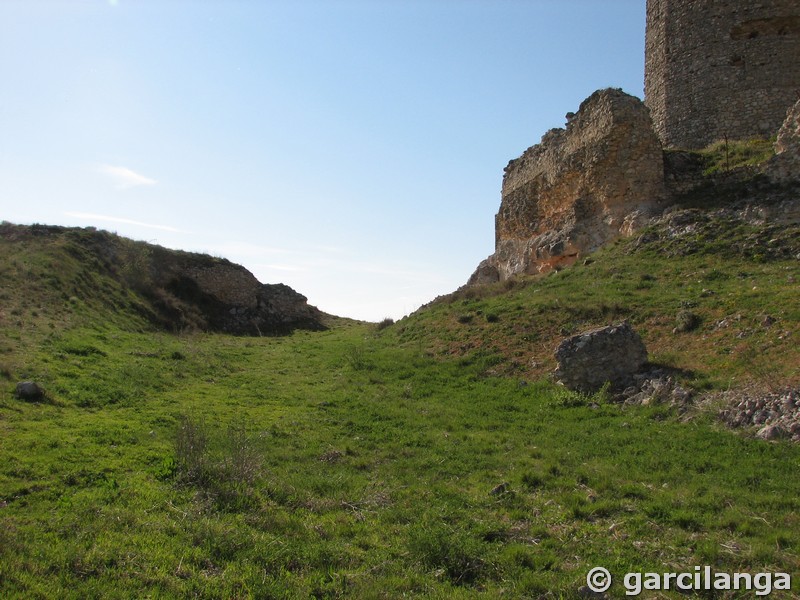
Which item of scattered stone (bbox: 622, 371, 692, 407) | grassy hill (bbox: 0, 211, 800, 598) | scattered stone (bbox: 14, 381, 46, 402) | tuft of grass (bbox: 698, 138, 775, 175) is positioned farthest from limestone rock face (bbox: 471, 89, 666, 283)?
scattered stone (bbox: 14, 381, 46, 402)

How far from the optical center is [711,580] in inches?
170

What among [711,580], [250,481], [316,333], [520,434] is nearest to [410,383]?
[520,434]

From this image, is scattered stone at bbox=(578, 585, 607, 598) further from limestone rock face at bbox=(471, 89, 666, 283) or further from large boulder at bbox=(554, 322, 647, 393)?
limestone rock face at bbox=(471, 89, 666, 283)

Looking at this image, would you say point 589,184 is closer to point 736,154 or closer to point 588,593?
point 736,154

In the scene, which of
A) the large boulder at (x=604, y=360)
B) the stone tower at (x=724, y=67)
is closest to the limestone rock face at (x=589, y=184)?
the stone tower at (x=724, y=67)

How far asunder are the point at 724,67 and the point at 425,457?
710 inches

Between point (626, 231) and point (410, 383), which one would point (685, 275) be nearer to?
point (626, 231)

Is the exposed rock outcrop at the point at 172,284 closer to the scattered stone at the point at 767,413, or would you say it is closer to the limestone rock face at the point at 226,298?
the limestone rock face at the point at 226,298

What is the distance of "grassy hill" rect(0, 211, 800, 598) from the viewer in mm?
4629

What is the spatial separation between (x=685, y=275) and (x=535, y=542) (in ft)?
32.1

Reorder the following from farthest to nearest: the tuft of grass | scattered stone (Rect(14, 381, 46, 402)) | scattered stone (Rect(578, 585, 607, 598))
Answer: the tuft of grass, scattered stone (Rect(14, 381, 46, 402)), scattered stone (Rect(578, 585, 607, 598))

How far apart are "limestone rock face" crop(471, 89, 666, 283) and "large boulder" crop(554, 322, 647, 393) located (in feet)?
25.7

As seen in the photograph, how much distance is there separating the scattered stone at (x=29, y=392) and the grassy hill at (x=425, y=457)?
0.68 feet

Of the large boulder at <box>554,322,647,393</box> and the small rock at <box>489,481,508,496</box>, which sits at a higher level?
the large boulder at <box>554,322,647,393</box>
